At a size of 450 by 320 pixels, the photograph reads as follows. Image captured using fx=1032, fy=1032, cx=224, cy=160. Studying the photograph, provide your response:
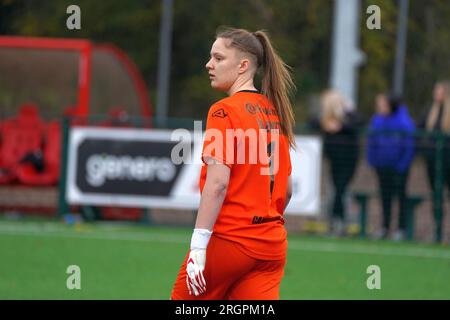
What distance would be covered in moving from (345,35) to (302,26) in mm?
13226

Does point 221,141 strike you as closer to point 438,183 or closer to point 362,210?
point 362,210

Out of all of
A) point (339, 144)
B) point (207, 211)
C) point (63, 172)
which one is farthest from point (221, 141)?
point (63, 172)

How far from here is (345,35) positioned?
56.6 feet

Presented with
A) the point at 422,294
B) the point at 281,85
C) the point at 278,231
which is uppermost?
the point at 281,85

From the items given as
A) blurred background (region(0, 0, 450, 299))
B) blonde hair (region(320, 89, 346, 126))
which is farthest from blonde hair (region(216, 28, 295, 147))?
blonde hair (region(320, 89, 346, 126))

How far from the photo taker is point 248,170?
522 centimetres

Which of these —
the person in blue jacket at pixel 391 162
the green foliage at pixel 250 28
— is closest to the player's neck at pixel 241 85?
the person in blue jacket at pixel 391 162

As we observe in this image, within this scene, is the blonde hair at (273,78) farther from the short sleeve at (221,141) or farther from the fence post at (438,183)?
the fence post at (438,183)

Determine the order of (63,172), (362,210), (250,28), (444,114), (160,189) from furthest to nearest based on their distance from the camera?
(250,28) < (63,172) < (160,189) < (444,114) < (362,210)

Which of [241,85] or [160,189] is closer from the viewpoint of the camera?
[241,85]

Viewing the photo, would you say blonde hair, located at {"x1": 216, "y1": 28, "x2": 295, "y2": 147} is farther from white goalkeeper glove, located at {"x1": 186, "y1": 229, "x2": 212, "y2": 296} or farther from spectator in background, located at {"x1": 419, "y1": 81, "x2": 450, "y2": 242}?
spectator in background, located at {"x1": 419, "y1": 81, "x2": 450, "y2": 242}

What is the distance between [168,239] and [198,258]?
860 cm
